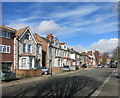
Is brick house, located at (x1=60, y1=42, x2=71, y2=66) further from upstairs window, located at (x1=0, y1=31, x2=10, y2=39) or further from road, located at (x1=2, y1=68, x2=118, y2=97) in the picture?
road, located at (x1=2, y1=68, x2=118, y2=97)

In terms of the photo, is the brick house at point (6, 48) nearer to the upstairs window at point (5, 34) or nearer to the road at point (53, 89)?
the upstairs window at point (5, 34)

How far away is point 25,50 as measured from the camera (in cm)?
2680

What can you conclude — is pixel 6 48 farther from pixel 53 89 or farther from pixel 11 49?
pixel 53 89

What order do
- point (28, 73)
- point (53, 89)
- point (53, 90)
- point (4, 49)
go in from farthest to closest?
point (4, 49)
point (28, 73)
point (53, 89)
point (53, 90)

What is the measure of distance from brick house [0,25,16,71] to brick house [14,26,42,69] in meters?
0.86

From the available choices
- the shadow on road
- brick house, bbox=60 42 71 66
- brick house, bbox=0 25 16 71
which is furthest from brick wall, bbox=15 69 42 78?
brick house, bbox=60 42 71 66

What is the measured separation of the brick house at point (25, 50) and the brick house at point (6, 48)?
860 mm

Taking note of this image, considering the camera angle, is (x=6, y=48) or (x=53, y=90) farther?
(x=6, y=48)

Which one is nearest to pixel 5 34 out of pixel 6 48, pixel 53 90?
pixel 6 48

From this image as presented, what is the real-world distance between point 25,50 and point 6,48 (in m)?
4.98

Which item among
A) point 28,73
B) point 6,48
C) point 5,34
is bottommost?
point 28,73

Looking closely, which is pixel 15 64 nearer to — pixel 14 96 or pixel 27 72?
pixel 27 72

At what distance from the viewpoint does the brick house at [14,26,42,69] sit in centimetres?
2451

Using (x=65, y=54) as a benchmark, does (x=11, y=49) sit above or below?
above
